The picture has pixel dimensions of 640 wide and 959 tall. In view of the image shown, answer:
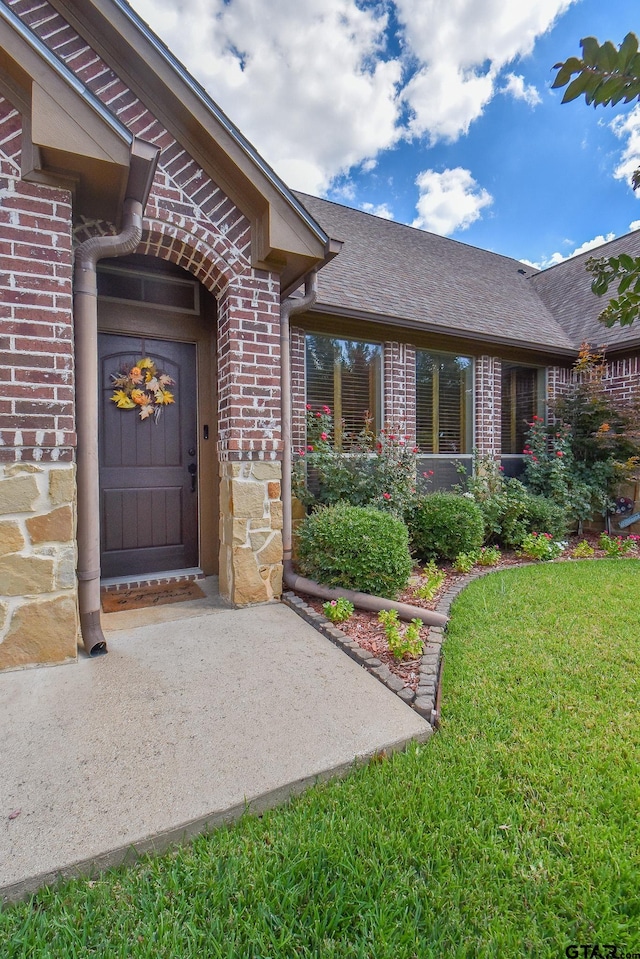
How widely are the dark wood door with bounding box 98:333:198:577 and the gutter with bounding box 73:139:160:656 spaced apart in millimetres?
1221

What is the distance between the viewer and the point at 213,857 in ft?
4.83

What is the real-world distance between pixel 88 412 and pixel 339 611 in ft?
7.14

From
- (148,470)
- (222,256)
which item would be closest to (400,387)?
(222,256)

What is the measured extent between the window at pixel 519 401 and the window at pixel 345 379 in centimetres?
260

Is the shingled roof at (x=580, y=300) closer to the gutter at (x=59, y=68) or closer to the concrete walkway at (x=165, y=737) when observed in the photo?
the gutter at (x=59, y=68)

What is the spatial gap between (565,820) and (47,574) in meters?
2.78

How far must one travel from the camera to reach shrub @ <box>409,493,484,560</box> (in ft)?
16.4

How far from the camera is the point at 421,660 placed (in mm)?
2719

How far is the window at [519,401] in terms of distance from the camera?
7.34 m

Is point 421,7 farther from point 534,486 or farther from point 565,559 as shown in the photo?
point 565,559

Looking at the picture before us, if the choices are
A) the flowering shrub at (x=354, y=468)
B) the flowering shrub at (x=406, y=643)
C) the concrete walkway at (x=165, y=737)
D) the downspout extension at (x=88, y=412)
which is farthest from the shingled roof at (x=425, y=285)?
the concrete walkway at (x=165, y=737)

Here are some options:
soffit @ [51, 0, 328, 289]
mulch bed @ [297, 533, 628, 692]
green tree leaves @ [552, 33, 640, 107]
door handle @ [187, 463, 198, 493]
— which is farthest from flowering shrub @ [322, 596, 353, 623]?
green tree leaves @ [552, 33, 640, 107]

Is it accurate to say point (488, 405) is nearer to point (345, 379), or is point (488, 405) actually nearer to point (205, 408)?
point (345, 379)

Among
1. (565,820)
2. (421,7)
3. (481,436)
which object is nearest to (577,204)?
(421,7)
